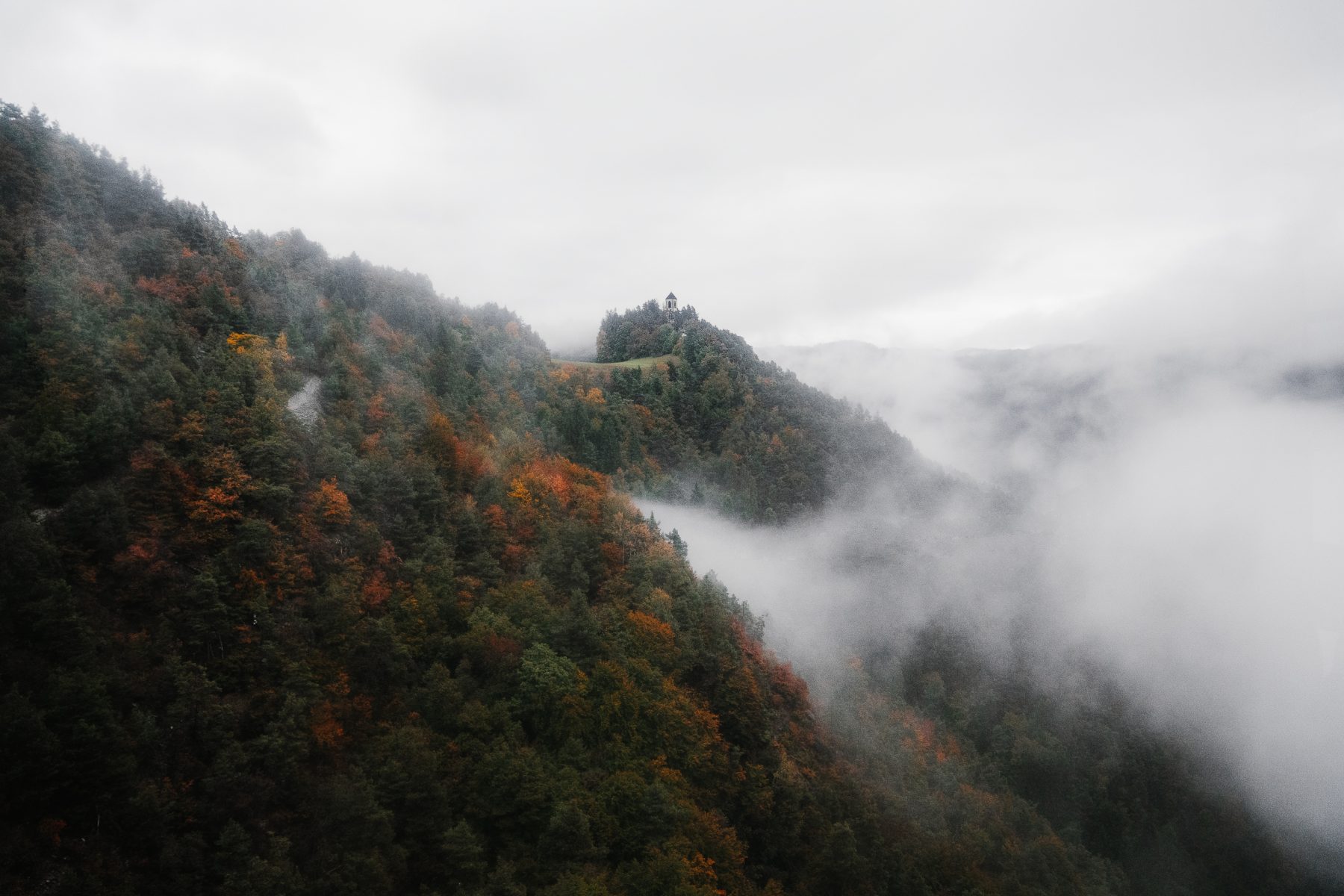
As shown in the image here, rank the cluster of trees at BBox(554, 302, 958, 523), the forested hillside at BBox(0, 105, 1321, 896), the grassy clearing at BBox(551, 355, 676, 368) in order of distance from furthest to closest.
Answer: the grassy clearing at BBox(551, 355, 676, 368), the cluster of trees at BBox(554, 302, 958, 523), the forested hillside at BBox(0, 105, 1321, 896)

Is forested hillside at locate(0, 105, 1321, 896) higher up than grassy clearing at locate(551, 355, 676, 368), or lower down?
lower down

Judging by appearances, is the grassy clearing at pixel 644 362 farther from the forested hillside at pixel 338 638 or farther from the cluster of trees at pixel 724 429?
the forested hillside at pixel 338 638

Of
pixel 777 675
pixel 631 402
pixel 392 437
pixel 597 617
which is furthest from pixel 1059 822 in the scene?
pixel 392 437

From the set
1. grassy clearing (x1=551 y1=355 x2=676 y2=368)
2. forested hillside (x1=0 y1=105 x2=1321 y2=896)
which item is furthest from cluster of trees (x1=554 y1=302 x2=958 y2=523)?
forested hillside (x1=0 y1=105 x2=1321 y2=896)

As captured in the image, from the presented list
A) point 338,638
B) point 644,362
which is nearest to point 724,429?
point 644,362

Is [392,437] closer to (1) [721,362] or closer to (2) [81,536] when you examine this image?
(2) [81,536]

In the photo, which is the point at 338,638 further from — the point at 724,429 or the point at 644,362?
the point at 644,362

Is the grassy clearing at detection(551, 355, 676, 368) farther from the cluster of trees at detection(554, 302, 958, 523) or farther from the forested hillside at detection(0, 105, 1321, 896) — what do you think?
the forested hillside at detection(0, 105, 1321, 896)

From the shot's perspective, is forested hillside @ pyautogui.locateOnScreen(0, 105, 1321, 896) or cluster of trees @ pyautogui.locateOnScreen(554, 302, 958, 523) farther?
cluster of trees @ pyautogui.locateOnScreen(554, 302, 958, 523)

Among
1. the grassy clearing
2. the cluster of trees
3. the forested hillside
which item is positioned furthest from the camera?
the grassy clearing
